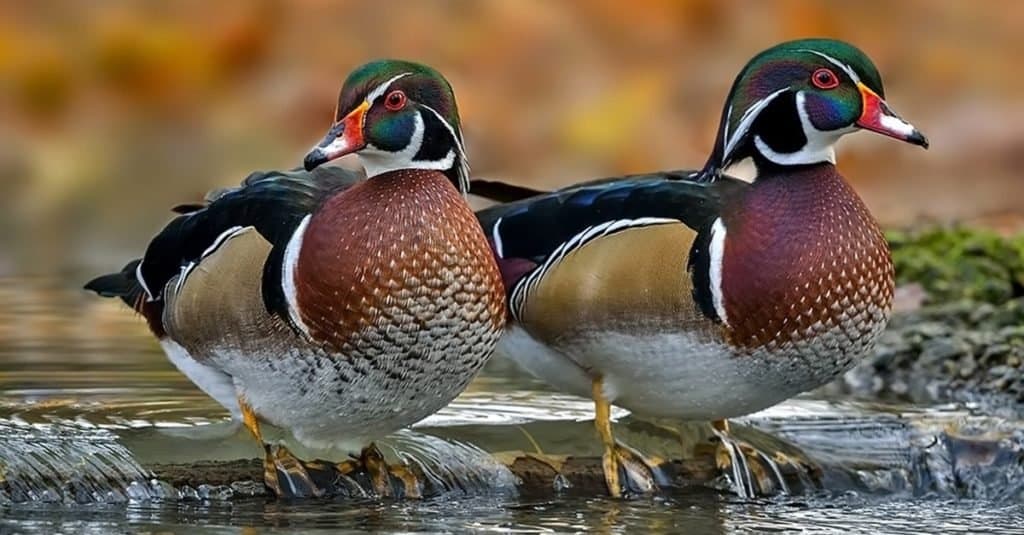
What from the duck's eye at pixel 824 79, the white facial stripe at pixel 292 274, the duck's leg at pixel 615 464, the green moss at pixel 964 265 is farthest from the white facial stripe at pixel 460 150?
the green moss at pixel 964 265

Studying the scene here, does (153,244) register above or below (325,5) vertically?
below

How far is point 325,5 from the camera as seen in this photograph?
13.5 metres

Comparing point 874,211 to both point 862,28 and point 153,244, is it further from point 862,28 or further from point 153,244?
point 153,244

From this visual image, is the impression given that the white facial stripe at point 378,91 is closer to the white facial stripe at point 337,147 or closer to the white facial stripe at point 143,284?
the white facial stripe at point 337,147

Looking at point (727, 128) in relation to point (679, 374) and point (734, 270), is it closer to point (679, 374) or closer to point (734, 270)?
point (734, 270)

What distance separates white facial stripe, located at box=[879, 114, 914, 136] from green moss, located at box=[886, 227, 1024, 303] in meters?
2.52

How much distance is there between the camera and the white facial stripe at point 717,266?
16.9ft

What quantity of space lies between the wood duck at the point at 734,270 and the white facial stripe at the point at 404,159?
21.6 inches

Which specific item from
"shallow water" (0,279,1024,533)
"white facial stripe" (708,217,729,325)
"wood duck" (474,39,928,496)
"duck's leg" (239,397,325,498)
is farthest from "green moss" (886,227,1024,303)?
"duck's leg" (239,397,325,498)

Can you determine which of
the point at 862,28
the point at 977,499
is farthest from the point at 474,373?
the point at 862,28

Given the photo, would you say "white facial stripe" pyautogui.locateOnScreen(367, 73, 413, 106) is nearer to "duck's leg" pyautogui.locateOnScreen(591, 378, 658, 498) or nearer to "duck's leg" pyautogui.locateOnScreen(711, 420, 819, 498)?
"duck's leg" pyautogui.locateOnScreen(591, 378, 658, 498)

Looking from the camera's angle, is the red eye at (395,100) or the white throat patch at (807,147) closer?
the red eye at (395,100)

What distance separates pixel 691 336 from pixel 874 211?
6.37 m

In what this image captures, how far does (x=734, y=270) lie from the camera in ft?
17.0
